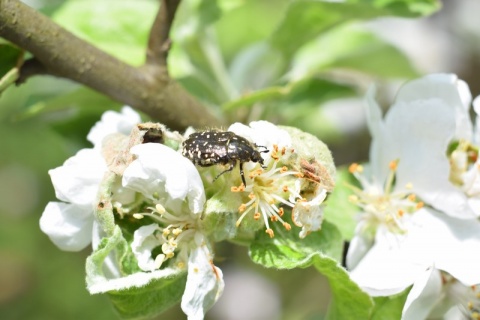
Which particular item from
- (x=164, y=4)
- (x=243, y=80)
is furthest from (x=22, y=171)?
(x=164, y=4)

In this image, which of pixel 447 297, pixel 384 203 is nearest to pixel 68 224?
pixel 384 203

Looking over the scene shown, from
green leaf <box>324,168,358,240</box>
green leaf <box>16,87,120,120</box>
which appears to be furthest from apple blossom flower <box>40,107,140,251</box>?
green leaf <box>324,168,358,240</box>

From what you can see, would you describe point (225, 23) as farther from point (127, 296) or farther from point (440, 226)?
point (127, 296)

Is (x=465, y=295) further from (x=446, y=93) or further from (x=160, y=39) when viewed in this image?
(x=160, y=39)

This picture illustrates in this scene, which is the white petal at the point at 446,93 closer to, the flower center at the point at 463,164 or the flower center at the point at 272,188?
the flower center at the point at 463,164

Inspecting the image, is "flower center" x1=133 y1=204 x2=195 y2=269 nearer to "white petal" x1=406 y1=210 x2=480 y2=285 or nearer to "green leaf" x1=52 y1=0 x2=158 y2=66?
"white petal" x1=406 y1=210 x2=480 y2=285
